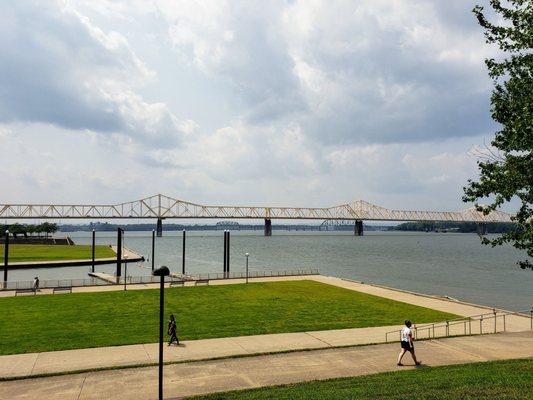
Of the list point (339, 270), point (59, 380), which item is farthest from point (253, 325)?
point (339, 270)

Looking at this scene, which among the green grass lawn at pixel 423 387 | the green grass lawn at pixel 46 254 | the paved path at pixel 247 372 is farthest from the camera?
the green grass lawn at pixel 46 254

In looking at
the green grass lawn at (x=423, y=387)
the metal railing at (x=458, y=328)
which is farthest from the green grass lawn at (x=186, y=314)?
the green grass lawn at (x=423, y=387)

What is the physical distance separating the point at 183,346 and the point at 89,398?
6461 millimetres

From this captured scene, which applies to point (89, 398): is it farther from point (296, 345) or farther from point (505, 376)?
point (505, 376)

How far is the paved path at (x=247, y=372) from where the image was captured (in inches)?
544

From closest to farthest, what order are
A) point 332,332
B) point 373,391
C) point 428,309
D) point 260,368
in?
point 373,391
point 260,368
point 332,332
point 428,309

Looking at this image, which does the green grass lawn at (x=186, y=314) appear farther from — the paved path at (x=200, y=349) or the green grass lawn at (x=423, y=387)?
Result: the green grass lawn at (x=423, y=387)

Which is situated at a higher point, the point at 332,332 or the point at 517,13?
the point at 517,13

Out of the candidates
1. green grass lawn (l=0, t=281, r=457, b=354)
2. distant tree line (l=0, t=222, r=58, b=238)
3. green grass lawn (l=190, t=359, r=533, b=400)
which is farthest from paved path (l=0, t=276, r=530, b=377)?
distant tree line (l=0, t=222, r=58, b=238)

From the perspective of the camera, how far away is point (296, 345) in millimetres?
19562

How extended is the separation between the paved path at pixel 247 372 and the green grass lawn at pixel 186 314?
4.67 metres

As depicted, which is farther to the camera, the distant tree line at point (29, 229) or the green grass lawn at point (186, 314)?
the distant tree line at point (29, 229)

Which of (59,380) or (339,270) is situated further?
(339,270)

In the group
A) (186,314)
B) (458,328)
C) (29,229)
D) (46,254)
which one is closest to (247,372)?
(186,314)
